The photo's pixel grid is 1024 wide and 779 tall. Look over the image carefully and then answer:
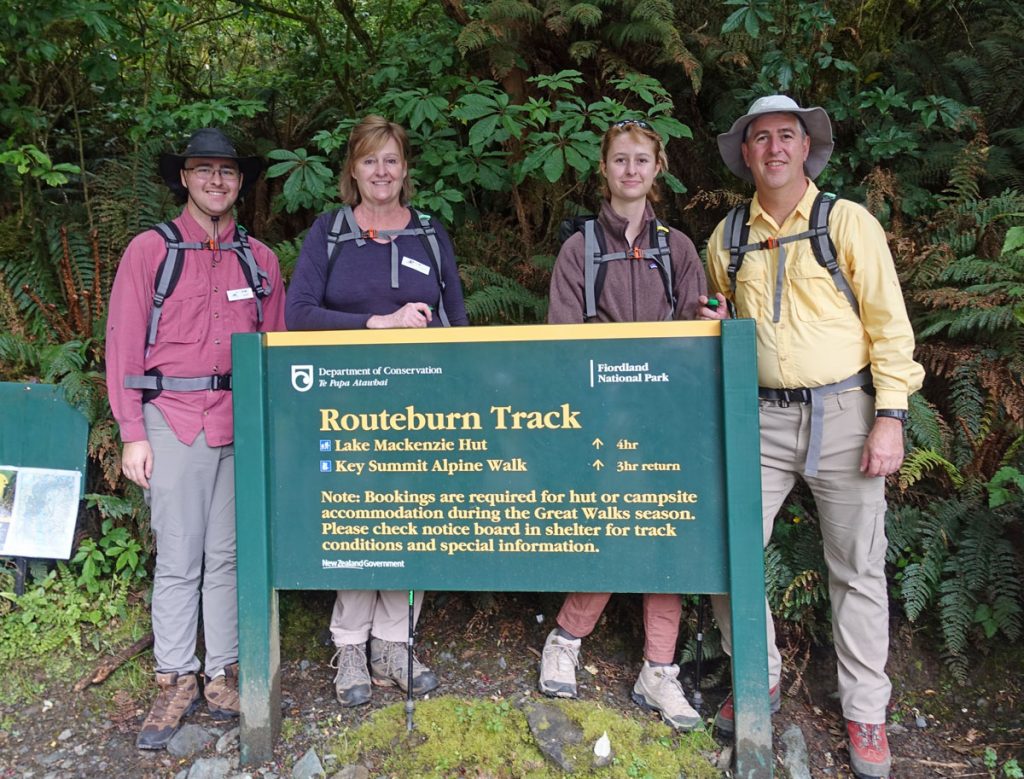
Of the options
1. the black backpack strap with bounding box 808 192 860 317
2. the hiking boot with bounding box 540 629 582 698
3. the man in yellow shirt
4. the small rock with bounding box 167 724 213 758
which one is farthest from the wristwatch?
the small rock with bounding box 167 724 213 758

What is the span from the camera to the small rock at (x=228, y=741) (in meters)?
3.65

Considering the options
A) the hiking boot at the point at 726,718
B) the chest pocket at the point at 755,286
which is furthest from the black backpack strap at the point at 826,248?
the hiking boot at the point at 726,718

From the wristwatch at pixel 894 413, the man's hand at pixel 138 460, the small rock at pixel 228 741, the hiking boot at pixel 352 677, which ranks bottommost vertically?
the small rock at pixel 228 741

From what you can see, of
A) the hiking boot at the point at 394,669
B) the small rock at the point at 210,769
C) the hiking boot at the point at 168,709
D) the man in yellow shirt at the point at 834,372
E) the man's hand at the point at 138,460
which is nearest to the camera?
the man in yellow shirt at the point at 834,372

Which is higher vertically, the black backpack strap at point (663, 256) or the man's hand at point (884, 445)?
the black backpack strap at point (663, 256)

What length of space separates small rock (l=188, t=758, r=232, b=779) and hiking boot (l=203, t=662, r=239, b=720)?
0.96 feet

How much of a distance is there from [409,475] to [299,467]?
492 millimetres

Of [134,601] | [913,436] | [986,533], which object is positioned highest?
[913,436]

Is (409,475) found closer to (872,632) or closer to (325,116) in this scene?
(872,632)

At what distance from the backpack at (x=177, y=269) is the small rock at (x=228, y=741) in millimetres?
1884

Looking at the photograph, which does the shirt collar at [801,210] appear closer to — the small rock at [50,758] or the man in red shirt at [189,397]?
the man in red shirt at [189,397]

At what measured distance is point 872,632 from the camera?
3.49 m

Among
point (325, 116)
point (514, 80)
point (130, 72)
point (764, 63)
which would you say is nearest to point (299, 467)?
point (514, 80)

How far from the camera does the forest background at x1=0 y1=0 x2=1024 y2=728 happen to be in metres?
4.20
